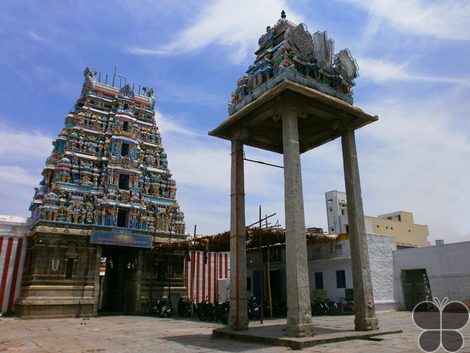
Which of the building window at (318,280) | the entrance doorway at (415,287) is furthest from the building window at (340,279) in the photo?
the entrance doorway at (415,287)

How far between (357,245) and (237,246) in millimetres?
4247

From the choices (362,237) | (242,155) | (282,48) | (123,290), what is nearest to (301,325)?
(362,237)

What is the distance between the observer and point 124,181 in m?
30.6

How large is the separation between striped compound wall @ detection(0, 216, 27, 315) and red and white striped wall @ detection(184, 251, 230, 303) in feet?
42.5

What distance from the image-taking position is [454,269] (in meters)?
22.8

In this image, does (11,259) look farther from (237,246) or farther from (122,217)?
(237,246)

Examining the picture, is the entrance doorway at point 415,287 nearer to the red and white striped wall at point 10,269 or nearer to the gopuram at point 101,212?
the gopuram at point 101,212

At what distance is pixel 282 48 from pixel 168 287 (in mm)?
22355

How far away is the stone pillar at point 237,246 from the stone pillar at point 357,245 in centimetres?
385

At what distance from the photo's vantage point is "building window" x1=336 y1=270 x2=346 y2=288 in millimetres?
24722

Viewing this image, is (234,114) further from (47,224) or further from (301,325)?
(47,224)

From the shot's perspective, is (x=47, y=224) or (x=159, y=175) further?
(x=159, y=175)

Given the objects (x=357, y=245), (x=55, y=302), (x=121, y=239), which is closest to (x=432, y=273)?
(x=357, y=245)

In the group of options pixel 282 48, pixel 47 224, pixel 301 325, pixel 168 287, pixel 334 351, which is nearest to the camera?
pixel 334 351
